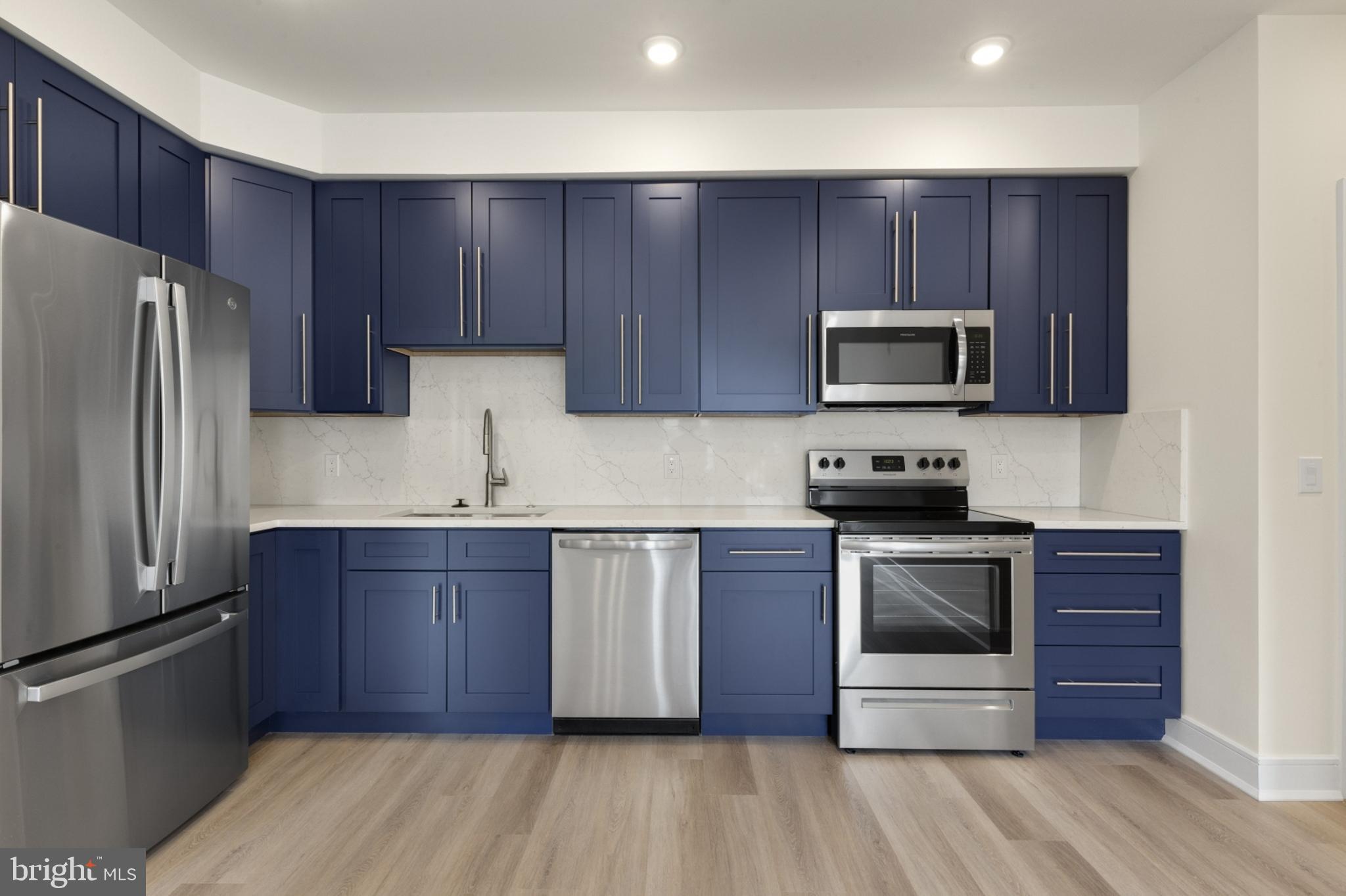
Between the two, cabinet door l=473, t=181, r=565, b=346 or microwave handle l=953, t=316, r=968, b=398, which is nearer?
microwave handle l=953, t=316, r=968, b=398

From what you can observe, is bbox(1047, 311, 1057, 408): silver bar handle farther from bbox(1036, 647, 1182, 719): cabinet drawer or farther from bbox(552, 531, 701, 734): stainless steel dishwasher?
bbox(552, 531, 701, 734): stainless steel dishwasher

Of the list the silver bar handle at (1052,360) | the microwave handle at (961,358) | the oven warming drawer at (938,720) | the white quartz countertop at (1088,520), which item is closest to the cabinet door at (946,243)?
the microwave handle at (961,358)

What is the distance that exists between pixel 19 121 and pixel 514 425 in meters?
2.01

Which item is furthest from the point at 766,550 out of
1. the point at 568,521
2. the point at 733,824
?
the point at 733,824

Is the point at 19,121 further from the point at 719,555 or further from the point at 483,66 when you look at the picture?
the point at 719,555

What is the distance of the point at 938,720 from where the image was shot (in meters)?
2.76

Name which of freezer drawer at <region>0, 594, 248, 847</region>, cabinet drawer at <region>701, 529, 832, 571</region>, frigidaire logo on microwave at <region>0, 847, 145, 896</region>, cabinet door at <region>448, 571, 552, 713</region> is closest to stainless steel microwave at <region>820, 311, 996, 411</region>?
cabinet drawer at <region>701, 529, 832, 571</region>

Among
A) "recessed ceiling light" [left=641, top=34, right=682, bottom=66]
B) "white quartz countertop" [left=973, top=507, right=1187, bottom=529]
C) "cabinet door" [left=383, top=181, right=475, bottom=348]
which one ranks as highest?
"recessed ceiling light" [left=641, top=34, right=682, bottom=66]

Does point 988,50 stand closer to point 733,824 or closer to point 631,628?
point 631,628

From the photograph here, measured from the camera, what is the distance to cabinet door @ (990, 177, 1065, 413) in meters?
3.14

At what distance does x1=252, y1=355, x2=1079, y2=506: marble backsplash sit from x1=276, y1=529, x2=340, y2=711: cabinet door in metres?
0.62

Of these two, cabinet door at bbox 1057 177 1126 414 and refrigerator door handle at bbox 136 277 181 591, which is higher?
cabinet door at bbox 1057 177 1126 414

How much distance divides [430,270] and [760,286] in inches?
58.2

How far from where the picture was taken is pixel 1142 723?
9.45 ft
